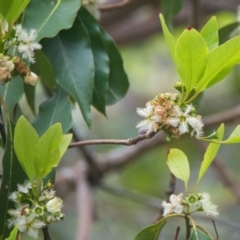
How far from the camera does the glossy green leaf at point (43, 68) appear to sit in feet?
3.46

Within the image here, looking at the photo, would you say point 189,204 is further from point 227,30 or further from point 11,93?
point 227,30

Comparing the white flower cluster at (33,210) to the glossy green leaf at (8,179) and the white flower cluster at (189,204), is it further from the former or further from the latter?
the white flower cluster at (189,204)

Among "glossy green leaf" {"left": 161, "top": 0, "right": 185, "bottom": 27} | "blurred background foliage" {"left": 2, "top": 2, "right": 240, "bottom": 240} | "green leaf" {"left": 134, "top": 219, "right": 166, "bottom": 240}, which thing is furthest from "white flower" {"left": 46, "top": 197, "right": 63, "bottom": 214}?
"blurred background foliage" {"left": 2, "top": 2, "right": 240, "bottom": 240}

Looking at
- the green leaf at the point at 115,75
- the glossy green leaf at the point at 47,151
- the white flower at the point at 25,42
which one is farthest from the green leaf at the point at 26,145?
the green leaf at the point at 115,75

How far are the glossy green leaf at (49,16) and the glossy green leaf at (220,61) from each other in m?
0.28

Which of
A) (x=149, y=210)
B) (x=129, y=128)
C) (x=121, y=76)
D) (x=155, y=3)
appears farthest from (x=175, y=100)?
(x=129, y=128)

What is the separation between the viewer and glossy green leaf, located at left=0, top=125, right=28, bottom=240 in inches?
31.8

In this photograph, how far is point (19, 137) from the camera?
0.78 meters

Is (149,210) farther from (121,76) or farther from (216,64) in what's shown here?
(216,64)

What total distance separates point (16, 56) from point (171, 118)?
0.24m

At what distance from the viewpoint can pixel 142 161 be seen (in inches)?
115

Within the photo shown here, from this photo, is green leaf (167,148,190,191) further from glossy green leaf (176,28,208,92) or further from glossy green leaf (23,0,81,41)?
glossy green leaf (23,0,81,41)

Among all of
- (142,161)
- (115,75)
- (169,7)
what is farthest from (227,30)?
(142,161)

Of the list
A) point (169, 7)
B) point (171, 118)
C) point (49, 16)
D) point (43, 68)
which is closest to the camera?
point (171, 118)
